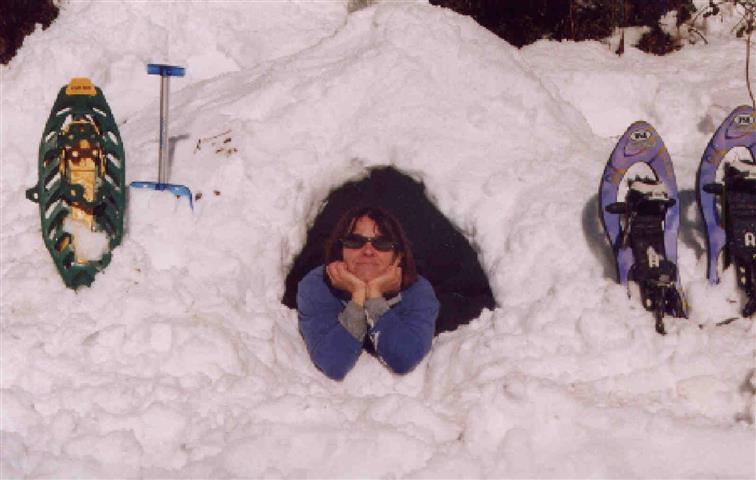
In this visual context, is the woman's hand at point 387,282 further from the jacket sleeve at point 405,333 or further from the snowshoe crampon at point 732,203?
the snowshoe crampon at point 732,203

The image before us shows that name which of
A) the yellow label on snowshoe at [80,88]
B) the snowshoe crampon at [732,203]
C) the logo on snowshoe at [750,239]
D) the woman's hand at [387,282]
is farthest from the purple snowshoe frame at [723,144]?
the yellow label on snowshoe at [80,88]

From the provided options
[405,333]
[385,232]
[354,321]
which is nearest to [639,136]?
[385,232]

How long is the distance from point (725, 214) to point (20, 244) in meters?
4.24

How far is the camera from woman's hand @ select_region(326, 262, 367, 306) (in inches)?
186

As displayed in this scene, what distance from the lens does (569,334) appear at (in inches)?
178

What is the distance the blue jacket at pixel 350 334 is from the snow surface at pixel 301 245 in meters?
0.14

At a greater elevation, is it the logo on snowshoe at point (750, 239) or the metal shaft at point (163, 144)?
the metal shaft at point (163, 144)

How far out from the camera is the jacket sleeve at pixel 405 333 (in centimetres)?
461

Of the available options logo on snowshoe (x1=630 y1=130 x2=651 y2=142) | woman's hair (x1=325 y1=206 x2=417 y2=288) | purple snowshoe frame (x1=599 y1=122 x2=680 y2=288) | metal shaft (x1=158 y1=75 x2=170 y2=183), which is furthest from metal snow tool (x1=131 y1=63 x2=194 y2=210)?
logo on snowshoe (x1=630 y1=130 x2=651 y2=142)

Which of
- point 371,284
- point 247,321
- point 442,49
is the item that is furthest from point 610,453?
A: point 442,49

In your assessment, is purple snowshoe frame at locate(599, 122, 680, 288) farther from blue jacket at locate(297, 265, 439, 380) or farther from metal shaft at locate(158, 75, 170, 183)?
metal shaft at locate(158, 75, 170, 183)

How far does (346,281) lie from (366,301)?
17 cm

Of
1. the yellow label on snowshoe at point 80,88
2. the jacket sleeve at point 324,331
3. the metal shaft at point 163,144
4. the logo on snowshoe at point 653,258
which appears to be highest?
the yellow label on snowshoe at point 80,88

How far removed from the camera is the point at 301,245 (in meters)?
5.59
